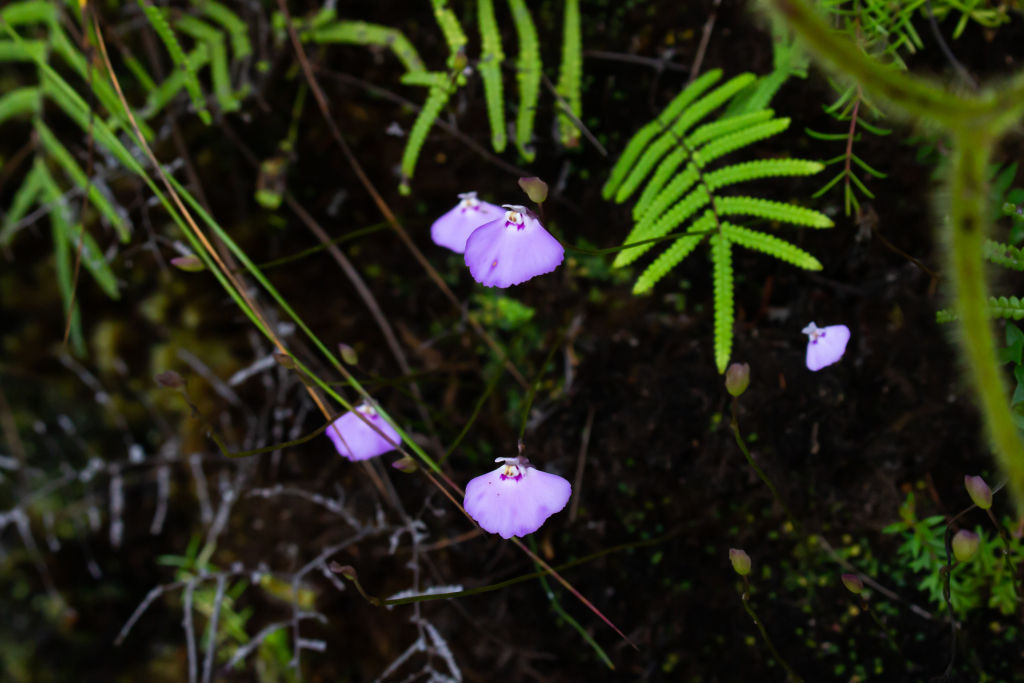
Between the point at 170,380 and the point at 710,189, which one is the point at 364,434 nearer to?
the point at 170,380

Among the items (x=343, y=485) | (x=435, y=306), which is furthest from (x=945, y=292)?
(x=343, y=485)

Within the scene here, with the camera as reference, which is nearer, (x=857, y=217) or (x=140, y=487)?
(x=857, y=217)

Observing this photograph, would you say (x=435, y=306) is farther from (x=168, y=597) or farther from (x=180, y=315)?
(x=168, y=597)

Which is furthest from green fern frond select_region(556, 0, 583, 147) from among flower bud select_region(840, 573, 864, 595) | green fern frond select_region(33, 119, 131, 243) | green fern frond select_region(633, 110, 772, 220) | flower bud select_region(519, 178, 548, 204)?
green fern frond select_region(33, 119, 131, 243)

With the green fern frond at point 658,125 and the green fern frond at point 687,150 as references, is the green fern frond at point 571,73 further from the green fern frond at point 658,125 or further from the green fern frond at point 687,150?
the green fern frond at point 687,150

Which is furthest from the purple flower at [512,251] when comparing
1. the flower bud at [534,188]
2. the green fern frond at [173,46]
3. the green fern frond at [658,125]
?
the green fern frond at [173,46]

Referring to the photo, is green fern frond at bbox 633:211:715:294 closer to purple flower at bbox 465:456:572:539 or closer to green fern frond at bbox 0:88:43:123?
purple flower at bbox 465:456:572:539
